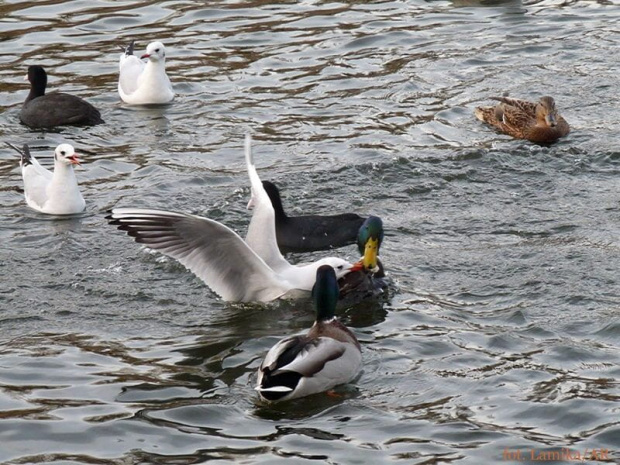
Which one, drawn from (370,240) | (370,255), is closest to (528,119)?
(370,240)

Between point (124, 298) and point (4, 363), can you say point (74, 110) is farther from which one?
point (4, 363)

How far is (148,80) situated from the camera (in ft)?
48.8

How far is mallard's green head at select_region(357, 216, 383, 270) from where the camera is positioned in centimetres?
1010

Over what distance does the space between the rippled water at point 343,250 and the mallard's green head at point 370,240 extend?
34 cm

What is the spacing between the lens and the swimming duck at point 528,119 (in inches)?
527

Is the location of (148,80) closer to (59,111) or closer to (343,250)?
(59,111)

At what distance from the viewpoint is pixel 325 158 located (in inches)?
516

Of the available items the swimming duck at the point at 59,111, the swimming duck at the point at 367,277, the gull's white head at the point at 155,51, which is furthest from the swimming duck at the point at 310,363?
the gull's white head at the point at 155,51

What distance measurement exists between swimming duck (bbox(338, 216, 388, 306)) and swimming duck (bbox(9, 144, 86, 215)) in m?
3.06

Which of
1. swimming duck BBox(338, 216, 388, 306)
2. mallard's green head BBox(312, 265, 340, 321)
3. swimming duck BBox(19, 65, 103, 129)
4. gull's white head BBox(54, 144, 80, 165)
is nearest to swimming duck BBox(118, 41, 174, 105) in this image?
→ swimming duck BBox(19, 65, 103, 129)

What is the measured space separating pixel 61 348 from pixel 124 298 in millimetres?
1008

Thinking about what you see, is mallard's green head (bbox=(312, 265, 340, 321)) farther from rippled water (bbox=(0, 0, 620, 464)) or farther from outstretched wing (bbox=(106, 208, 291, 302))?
outstretched wing (bbox=(106, 208, 291, 302))

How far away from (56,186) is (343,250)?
271 centimetres

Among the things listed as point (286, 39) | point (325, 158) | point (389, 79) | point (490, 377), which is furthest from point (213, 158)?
point (490, 377)
